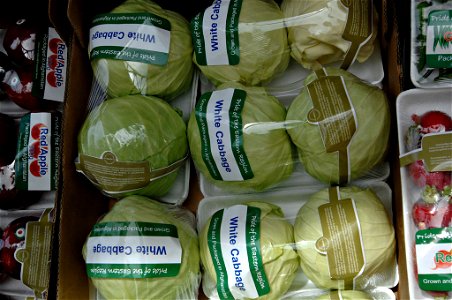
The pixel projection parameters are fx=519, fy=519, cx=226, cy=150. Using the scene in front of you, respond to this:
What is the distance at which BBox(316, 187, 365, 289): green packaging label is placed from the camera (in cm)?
115

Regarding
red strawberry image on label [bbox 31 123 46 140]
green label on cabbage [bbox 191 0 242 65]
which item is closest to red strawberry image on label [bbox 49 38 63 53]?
red strawberry image on label [bbox 31 123 46 140]

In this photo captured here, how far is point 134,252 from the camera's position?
1.22m

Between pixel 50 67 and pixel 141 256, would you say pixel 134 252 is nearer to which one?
pixel 141 256

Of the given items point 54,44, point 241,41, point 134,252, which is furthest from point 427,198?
point 54,44

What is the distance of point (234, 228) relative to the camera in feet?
4.00

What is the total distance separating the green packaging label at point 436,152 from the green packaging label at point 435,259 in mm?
134

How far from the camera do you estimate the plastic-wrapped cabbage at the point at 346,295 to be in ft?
3.83

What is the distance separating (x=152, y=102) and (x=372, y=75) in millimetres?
580

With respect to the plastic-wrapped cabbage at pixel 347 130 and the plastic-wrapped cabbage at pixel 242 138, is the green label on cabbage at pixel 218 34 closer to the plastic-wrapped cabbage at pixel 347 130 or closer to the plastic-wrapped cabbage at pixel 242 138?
the plastic-wrapped cabbage at pixel 242 138

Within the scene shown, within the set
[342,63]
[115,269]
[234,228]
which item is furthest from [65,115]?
[342,63]

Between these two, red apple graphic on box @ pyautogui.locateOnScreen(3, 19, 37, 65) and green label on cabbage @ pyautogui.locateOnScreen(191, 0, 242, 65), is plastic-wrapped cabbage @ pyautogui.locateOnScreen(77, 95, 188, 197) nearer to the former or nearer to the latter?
green label on cabbage @ pyautogui.locateOnScreen(191, 0, 242, 65)

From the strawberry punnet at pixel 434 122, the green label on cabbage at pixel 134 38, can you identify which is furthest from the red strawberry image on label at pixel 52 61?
the strawberry punnet at pixel 434 122

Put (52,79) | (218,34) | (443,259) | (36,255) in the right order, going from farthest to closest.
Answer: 1. (52,79)
2. (36,255)
3. (218,34)
4. (443,259)

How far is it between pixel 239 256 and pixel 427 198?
1.44 ft
